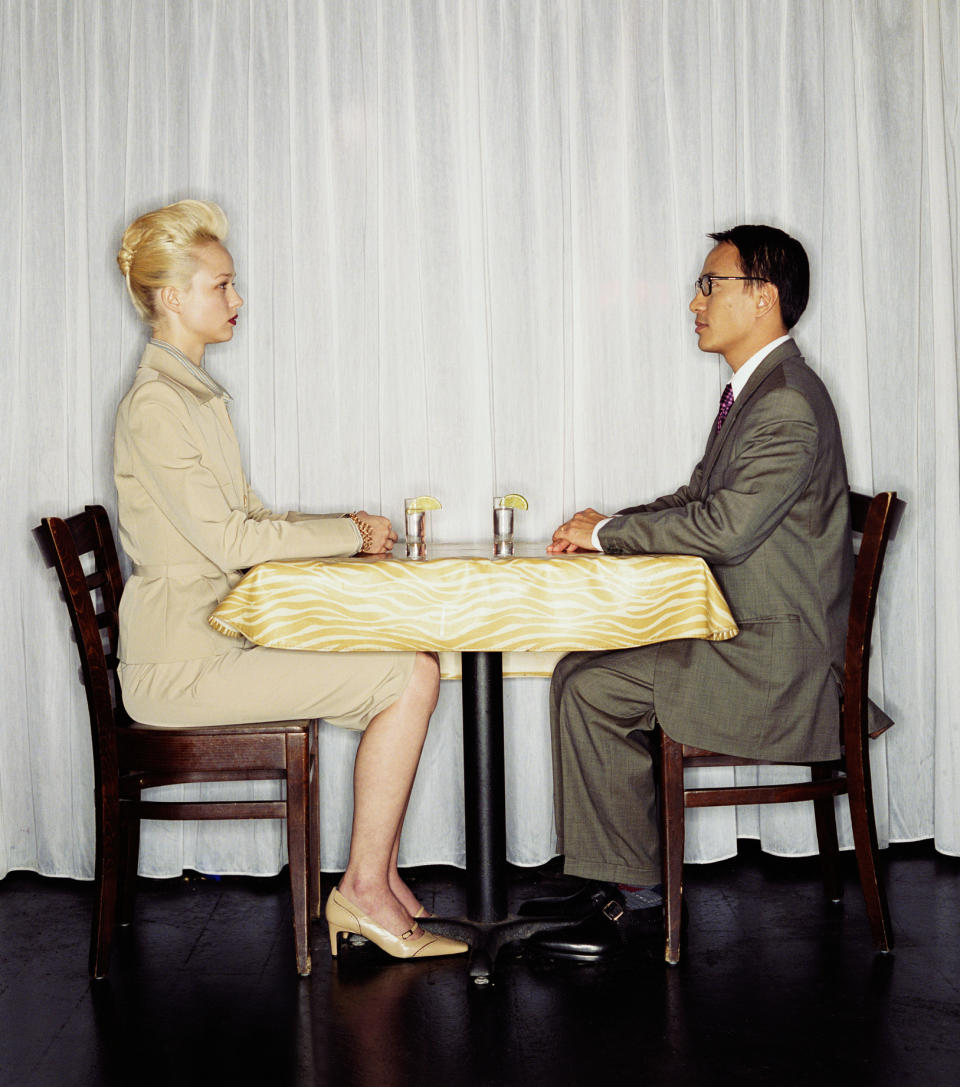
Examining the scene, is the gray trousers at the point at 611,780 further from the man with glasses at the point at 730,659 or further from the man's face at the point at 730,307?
the man's face at the point at 730,307

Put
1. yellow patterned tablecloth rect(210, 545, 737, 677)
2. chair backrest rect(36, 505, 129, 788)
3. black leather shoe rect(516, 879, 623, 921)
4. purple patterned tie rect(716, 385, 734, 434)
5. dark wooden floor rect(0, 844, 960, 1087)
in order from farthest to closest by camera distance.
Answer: purple patterned tie rect(716, 385, 734, 434) → black leather shoe rect(516, 879, 623, 921) → chair backrest rect(36, 505, 129, 788) → yellow patterned tablecloth rect(210, 545, 737, 677) → dark wooden floor rect(0, 844, 960, 1087)

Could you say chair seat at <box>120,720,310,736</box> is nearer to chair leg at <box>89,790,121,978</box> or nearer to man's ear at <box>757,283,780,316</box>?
chair leg at <box>89,790,121,978</box>

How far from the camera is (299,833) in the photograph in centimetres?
248

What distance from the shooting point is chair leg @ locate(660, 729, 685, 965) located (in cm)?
247

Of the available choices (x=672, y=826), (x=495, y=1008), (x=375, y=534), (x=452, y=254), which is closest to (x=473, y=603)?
(x=375, y=534)

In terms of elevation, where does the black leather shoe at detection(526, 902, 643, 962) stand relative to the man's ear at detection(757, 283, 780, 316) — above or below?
below

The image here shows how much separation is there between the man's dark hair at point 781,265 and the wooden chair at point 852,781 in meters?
0.52

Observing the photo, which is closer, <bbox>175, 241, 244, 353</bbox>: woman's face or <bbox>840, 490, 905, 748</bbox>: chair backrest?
<bbox>840, 490, 905, 748</bbox>: chair backrest

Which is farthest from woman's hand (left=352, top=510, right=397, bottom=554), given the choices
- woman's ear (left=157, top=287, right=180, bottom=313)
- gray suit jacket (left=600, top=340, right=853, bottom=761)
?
woman's ear (left=157, top=287, right=180, bottom=313)

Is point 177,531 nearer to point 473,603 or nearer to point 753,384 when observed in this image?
point 473,603

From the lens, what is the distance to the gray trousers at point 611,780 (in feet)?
8.30

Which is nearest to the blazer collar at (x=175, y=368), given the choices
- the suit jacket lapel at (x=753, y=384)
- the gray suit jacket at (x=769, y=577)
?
the gray suit jacket at (x=769, y=577)

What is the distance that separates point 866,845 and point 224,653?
4.81 ft

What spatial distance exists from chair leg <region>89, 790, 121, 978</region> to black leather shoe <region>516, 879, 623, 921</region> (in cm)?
93
